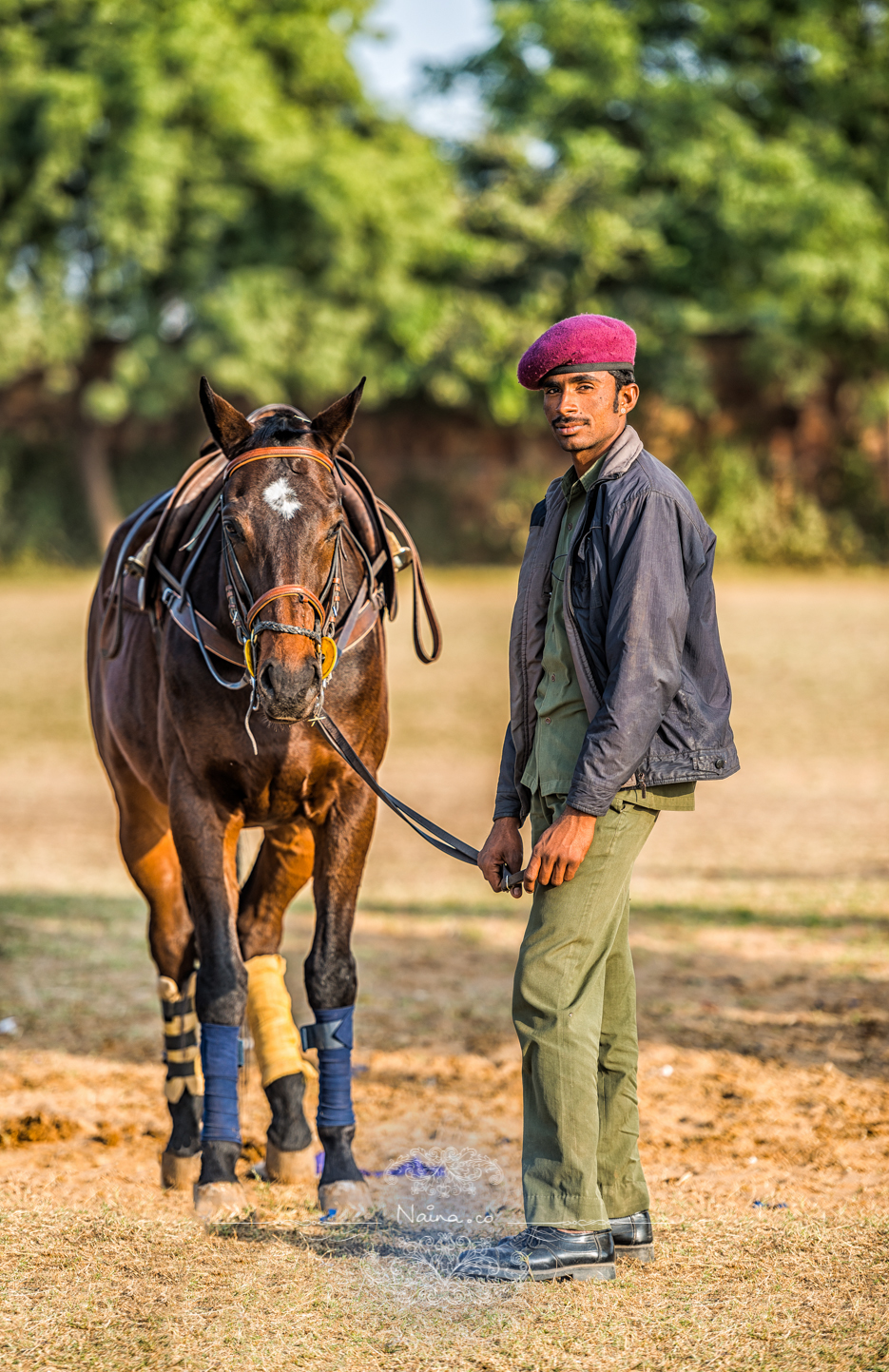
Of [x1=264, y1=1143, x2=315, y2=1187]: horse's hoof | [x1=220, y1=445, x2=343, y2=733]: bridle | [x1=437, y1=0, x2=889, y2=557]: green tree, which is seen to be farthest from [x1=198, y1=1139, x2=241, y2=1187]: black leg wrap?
[x1=437, y1=0, x2=889, y2=557]: green tree

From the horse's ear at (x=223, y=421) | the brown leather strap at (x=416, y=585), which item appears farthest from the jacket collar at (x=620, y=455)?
the brown leather strap at (x=416, y=585)

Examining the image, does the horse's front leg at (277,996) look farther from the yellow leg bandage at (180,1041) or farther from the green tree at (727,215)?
the green tree at (727,215)

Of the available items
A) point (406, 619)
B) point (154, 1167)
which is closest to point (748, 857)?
point (154, 1167)

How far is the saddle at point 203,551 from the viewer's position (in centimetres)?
412

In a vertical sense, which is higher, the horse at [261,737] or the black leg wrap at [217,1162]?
the horse at [261,737]

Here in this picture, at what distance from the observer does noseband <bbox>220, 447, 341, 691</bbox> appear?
359 cm

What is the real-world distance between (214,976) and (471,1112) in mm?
1442

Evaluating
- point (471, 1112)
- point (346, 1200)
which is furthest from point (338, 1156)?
point (471, 1112)

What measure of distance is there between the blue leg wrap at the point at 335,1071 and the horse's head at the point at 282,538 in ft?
3.91

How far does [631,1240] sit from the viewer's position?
11.5 ft

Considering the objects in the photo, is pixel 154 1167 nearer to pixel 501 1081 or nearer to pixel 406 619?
pixel 501 1081

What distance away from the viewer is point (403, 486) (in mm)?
28000

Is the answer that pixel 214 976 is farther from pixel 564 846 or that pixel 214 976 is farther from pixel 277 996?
pixel 564 846

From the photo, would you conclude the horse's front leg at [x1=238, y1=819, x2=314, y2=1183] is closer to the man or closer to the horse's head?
the horse's head
